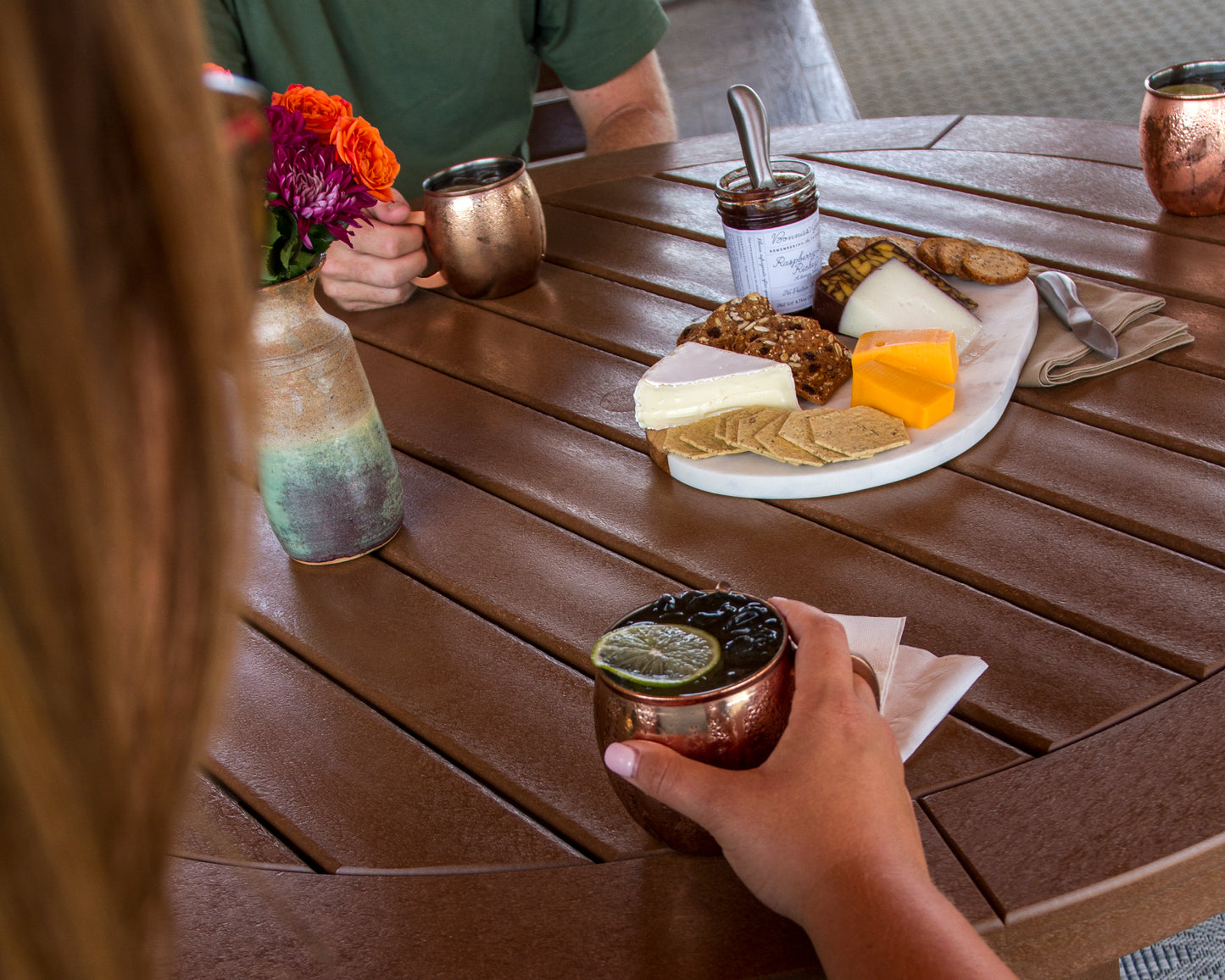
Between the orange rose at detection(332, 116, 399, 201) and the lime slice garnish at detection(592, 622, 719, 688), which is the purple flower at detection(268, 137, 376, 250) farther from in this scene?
the lime slice garnish at detection(592, 622, 719, 688)

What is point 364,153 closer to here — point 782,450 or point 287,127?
point 287,127

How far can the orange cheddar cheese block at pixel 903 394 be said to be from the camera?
0.92 meters

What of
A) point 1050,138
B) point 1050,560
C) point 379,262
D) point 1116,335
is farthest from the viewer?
point 1050,138

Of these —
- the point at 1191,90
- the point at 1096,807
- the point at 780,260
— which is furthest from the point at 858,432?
the point at 1191,90

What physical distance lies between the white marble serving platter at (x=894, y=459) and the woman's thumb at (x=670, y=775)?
15.2 inches

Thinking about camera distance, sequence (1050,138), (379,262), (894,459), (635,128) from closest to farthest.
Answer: (894,459), (379,262), (1050,138), (635,128)

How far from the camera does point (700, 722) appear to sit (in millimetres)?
550

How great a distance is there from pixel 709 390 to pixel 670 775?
1.61ft

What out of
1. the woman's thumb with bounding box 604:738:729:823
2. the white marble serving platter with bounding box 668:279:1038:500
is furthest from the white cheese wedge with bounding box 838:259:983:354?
the woman's thumb with bounding box 604:738:729:823

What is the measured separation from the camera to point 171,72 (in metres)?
0.24

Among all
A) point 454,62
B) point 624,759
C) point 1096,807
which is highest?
point 454,62

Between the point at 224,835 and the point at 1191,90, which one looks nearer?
the point at 224,835

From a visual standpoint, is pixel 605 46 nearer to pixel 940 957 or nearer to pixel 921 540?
pixel 921 540

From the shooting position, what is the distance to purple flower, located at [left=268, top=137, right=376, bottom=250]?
2.56 ft
